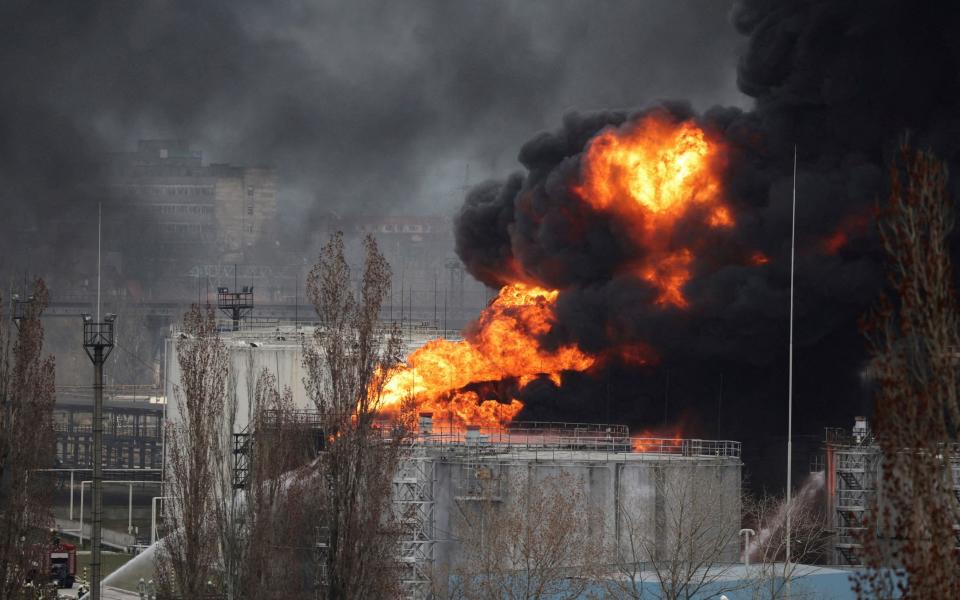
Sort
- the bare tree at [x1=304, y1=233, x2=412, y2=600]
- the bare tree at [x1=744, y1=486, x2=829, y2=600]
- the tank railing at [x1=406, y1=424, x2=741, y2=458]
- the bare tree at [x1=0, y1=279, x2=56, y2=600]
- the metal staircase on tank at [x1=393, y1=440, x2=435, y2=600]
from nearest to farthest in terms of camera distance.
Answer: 1. the bare tree at [x1=304, y1=233, x2=412, y2=600]
2. the bare tree at [x1=0, y1=279, x2=56, y2=600]
3. the bare tree at [x1=744, y1=486, x2=829, y2=600]
4. the metal staircase on tank at [x1=393, y1=440, x2=435, y2=600]
5. the tank railing at [x1=406, y1=424, x2=741, y2=458]

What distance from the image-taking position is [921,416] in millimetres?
19062

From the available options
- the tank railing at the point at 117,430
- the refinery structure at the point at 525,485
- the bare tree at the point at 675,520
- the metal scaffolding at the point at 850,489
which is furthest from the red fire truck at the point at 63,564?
the tank railing at the point at 117,430

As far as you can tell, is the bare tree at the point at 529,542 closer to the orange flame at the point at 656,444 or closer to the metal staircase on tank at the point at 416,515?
the metal staircase on tank at the point at 416,515

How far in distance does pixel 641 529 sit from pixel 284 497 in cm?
1277

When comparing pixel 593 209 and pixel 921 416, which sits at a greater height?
pixel 593 209

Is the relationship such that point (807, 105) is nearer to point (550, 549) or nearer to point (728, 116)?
point (728, 116)

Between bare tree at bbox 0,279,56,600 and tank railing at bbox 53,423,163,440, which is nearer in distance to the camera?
bare tree at bbox 0,279,56,600

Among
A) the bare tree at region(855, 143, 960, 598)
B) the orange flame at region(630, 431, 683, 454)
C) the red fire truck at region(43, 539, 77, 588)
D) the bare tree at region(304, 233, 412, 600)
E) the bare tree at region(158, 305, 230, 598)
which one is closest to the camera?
the bare tree at region(855, 143, 960, 598)

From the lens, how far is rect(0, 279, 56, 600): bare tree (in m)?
41.5

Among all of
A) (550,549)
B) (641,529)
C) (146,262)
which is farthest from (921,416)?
(146,262)

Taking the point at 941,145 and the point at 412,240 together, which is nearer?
the point at 941,145

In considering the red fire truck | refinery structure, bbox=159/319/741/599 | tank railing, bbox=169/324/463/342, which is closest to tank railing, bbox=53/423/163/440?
tank railing, bbox=169/324/463/342

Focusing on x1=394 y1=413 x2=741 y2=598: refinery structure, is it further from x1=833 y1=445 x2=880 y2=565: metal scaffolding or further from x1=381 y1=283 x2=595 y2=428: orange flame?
x1=381 y1=283 x2=595 y2=428: orange flame

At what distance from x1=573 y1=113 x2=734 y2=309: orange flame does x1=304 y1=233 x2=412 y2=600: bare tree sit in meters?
25.6
